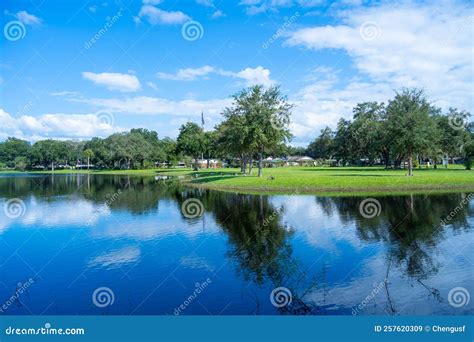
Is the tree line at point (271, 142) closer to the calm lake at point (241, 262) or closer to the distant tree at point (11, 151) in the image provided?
the distant tree at point (11, 151)

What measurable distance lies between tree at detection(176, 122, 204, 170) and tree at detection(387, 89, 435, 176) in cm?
5855

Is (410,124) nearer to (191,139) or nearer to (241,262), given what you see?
(241,262)

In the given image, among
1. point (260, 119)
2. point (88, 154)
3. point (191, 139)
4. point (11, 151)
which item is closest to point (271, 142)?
point (260, 119)

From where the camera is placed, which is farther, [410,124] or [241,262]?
[410,124]

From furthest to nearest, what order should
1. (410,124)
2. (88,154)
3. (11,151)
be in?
(11,151) < (88,154) < (410,124)

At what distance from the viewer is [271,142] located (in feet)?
222

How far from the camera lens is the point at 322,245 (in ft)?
76.2

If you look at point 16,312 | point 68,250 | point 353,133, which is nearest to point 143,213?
point 68,250

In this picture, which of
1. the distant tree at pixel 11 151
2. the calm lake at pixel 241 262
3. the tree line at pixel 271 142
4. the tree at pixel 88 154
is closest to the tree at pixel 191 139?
the tree line at pixel 271 142

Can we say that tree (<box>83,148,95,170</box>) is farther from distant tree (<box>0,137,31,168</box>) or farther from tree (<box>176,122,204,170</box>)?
tree (<box>176,122,204,170</box>)

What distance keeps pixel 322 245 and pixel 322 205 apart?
16934 millimetres

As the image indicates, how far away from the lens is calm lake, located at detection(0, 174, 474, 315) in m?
15.1

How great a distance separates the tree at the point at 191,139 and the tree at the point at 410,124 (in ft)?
192

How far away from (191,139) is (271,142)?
4823 centimetres
